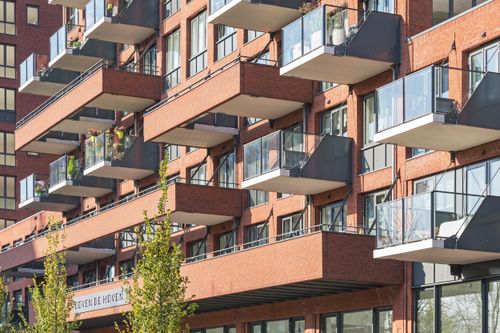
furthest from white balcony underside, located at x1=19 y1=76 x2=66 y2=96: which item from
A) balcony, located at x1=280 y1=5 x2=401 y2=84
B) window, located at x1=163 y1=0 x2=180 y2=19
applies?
balcony, located at x1=280 y1=5 x2=401 y2=84

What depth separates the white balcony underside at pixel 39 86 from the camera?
214 ft

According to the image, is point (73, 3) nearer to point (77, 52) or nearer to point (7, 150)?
point (77, 52)

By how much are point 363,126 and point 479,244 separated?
806cm

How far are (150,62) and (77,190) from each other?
25.1 feet

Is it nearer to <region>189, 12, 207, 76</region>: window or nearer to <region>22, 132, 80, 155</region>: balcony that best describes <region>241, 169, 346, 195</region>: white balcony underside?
<region>189, 12, 207, 76</region>: window

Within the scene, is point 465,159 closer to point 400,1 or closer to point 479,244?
point 479,244

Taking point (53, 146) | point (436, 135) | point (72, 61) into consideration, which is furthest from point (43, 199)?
point (436, 135)

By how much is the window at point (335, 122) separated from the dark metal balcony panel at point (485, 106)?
7.85 metres

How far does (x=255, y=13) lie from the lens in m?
42.8

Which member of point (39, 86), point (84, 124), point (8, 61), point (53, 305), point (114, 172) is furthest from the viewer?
point (8, 61)

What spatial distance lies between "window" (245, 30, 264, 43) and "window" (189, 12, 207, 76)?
336 centimetres

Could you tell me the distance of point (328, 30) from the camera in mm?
36969

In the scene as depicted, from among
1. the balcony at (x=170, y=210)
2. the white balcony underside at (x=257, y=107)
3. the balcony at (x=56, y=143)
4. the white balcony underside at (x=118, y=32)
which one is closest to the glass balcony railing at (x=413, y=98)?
the white balcony underside at (x=257, y=107)

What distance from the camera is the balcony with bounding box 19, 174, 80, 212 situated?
2515 inches
